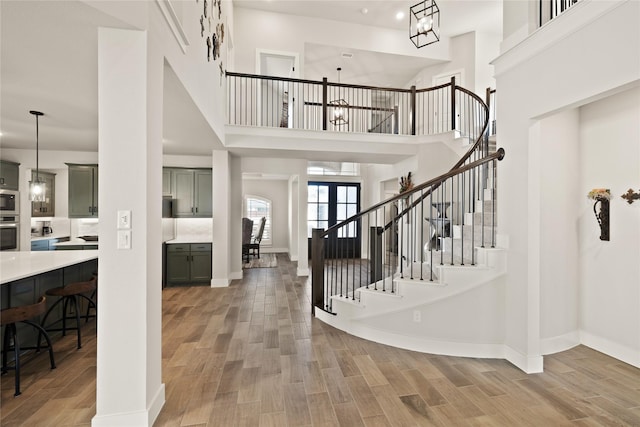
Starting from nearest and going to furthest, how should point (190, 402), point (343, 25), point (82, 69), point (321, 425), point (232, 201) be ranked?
point (321, 425) < point (190, 402) < point (82, 69) < point (232, 201) < point (343, 25)

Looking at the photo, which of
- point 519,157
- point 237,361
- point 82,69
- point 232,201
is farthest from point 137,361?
point 232,201

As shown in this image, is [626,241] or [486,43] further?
[486,43]

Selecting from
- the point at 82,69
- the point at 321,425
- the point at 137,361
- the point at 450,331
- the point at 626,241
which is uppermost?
the point at 82,69

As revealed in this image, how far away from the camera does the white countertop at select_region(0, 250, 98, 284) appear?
2.35 m

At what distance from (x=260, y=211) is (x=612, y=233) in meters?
8.56

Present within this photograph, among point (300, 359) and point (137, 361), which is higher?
point (137, 361)

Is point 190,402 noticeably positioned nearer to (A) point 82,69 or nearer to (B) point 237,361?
(B) point 237,361

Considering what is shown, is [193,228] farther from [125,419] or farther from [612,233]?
[612,233]

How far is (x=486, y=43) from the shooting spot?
23.1 ft

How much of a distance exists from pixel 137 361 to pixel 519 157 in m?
3.32

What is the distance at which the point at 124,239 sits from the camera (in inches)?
69.0

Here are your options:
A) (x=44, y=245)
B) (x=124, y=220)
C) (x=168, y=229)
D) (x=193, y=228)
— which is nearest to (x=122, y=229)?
(x=124, y=220)

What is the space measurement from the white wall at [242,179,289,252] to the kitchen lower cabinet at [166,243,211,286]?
427cm

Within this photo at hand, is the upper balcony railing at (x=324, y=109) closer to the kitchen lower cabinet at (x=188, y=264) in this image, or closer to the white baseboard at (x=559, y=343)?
the kitchen lower cabinet at (x=188, y=264)
